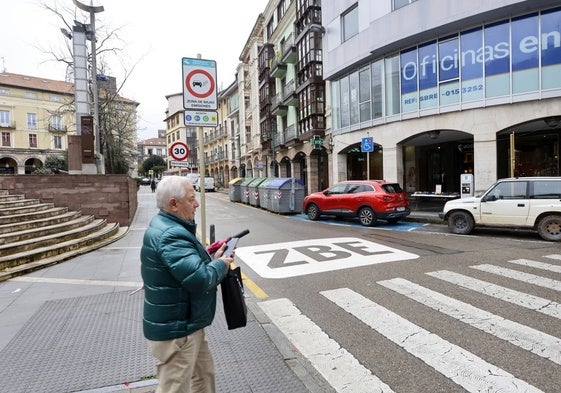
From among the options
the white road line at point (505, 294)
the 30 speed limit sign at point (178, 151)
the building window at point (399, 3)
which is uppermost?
the building window at point (399, 3)

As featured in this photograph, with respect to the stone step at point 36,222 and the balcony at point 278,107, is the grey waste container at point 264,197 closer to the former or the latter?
the stone step at point 36,222

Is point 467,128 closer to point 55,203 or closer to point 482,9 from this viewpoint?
point 482,9

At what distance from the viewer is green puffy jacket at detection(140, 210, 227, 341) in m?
2.13

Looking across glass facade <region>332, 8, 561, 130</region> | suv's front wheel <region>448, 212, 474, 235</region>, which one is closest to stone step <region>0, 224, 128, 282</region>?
suv's front wheel <region>448, 212, 474, 235</region>

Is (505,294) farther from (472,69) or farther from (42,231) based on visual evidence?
(472,69)

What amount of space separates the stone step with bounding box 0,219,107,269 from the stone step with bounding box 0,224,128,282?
226 millimetres

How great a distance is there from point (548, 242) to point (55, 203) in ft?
48.0

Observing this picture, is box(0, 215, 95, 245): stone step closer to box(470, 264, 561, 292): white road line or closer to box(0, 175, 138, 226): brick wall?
box(0, 175, 138, 226): brick wall

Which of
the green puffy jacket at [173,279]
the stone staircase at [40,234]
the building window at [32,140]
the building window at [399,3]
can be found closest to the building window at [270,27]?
the building window at [399,3]

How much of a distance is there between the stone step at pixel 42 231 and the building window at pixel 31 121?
5132 centimetres

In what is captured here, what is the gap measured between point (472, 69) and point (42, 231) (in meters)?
16.3

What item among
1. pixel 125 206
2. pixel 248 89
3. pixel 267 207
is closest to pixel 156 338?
pixel 125 206

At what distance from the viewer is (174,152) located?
10430 mm

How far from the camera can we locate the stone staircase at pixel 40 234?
7273 mm
